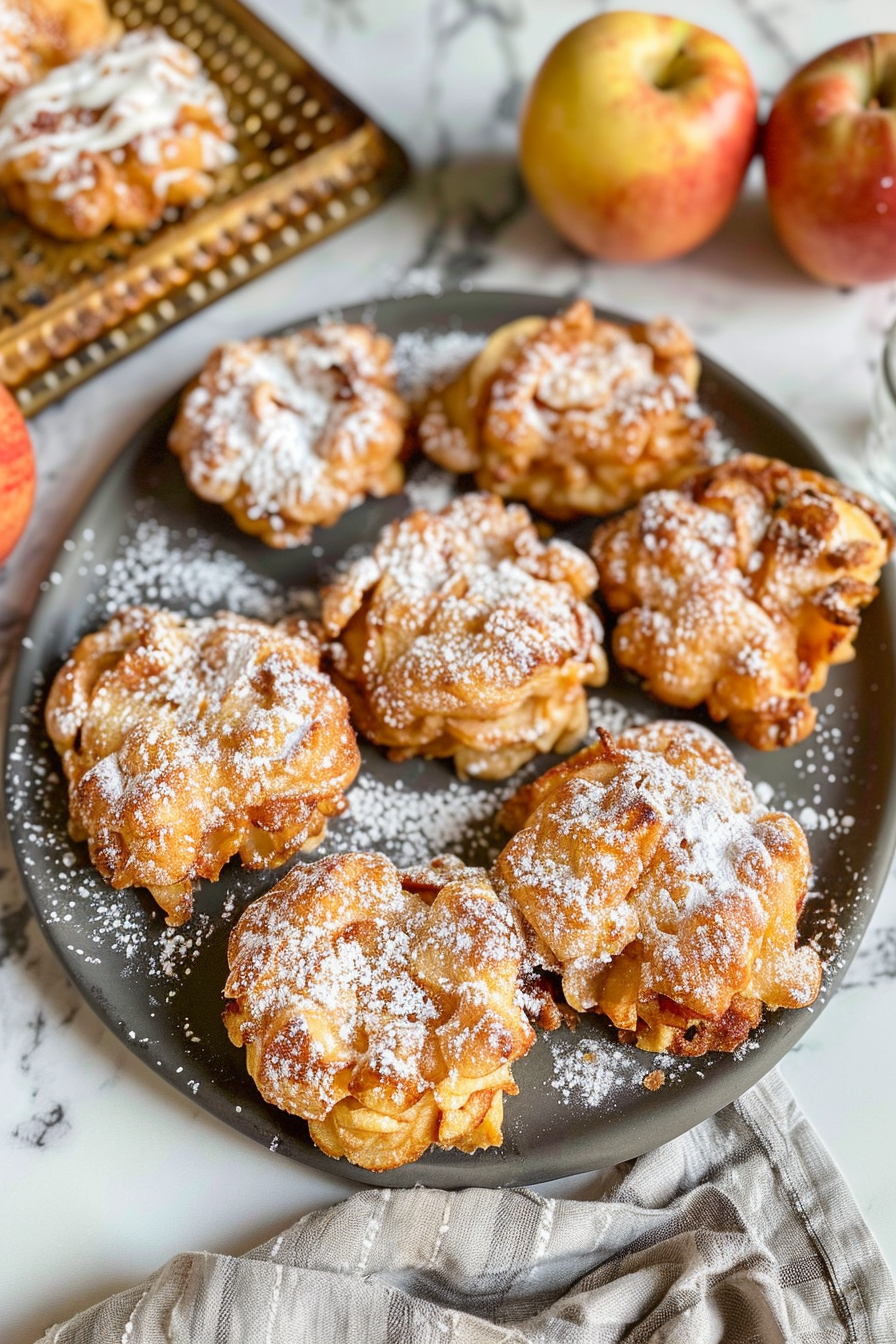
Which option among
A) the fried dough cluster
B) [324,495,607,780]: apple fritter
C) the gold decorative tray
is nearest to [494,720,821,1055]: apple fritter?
[324,495,607,780]: apple fritter

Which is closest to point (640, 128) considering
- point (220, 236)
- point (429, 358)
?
point (429, 358)

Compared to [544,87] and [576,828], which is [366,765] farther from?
[544,87]

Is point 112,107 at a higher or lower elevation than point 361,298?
higher

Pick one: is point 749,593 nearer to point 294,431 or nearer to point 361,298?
point 294,431

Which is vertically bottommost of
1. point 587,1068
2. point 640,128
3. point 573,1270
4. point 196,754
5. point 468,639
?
point 573,1270

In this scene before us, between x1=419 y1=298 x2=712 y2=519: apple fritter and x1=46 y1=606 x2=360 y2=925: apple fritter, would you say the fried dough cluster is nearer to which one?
x1=419 y1=298 x2=712 y2=519: apple fritter

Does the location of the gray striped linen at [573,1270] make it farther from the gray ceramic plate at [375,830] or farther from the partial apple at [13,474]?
the partial apple at [13,474]

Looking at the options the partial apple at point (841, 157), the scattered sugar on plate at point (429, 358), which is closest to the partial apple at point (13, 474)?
the scattered sugar on plate at point (429, 358)
